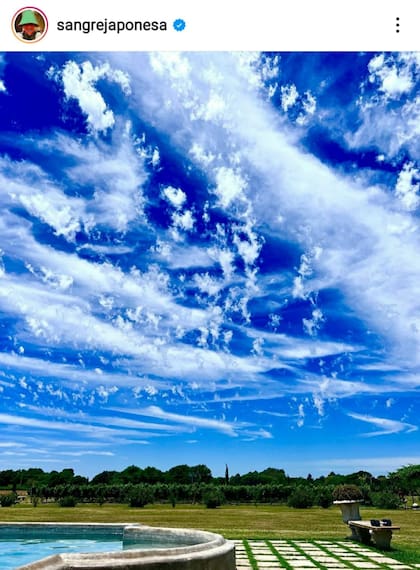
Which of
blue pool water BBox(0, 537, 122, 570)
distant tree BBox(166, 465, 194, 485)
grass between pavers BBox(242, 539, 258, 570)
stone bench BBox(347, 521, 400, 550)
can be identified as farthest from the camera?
distant tree BBox(166, 465, 194, 485)

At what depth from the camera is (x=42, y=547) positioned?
12797 mm

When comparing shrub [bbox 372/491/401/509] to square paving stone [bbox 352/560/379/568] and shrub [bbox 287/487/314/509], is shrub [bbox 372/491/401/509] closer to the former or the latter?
shrub [bbox 287/487/314/509]

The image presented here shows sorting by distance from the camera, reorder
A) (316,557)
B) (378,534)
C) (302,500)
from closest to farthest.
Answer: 1. (316,557)
2. (378,534)
3. (302,500)

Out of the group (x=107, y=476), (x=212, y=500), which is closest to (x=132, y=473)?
(x=107, y=476)

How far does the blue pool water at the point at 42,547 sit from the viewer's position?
38.2 ft
